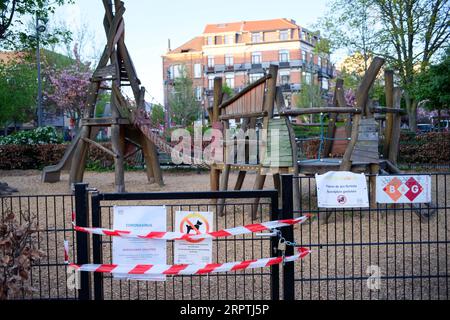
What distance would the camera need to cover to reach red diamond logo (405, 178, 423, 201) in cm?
495

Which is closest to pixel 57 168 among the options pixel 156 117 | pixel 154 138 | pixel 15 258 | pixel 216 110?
pixel 154 138

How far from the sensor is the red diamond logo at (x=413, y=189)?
4.95 metres

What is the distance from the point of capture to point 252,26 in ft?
236

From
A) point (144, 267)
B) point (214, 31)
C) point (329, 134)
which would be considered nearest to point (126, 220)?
point (144, 267)

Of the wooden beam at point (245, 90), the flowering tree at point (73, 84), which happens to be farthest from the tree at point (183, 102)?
the wooden beam at point (245, 90)

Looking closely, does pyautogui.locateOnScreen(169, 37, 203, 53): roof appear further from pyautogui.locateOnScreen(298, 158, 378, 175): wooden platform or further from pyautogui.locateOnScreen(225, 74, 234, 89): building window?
pyautogui.locateOnScreen(298, 158, 378, 175): wooden platform

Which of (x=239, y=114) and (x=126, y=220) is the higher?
(x=239, y=114)

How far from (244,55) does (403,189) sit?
67.0m

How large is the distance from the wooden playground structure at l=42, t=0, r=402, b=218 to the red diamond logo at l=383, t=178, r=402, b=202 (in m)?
4.01

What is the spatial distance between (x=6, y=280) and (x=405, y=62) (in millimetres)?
25886

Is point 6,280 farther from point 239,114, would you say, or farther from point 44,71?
point 44,71

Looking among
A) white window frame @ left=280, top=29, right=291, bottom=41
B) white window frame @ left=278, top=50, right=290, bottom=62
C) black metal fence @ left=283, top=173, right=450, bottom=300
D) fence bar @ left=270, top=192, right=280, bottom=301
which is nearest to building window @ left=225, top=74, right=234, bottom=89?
white window frame @ left=278, top=50, right=290, bottom=62

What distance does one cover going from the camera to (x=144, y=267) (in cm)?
422
